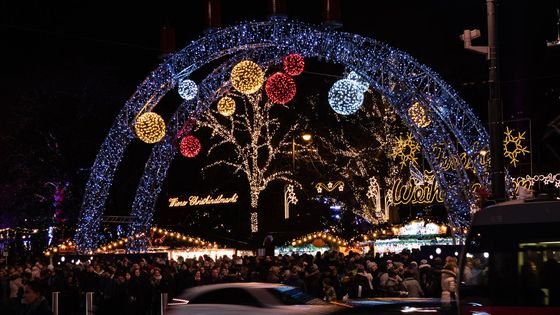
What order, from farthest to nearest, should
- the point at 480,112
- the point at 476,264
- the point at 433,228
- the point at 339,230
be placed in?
the point at 480,112
the point at 339,230
the point at 433,228
the point at 476,264

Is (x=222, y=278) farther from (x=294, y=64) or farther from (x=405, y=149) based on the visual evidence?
(x=405, y=149)

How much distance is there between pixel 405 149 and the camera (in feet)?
158

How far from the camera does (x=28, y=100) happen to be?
5128 centimetres

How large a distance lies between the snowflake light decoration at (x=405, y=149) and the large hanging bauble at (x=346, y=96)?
18175 mm

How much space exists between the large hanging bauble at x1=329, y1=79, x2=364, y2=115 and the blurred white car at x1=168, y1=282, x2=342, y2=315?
594 inches

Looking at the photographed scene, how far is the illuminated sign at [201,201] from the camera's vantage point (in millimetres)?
57250

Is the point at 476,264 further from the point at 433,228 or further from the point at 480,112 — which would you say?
the point at 480,112

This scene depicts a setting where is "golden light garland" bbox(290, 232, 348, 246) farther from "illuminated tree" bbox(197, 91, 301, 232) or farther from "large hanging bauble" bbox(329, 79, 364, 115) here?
"illuminated tree" bbox(197, 91, 301, 232)

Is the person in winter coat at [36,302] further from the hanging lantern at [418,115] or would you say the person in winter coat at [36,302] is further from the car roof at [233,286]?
the hanging lantern at [418,115]

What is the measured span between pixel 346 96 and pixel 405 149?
779 inches

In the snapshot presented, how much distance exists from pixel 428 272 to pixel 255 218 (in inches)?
1269

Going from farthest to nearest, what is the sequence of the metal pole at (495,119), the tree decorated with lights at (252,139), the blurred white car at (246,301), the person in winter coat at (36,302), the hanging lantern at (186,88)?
the tree decorated with lights at (252,139), the hanging lantern at (186,88), the metal pole at (495,119), the blurred white car at (246,301), the person in winter coat at (36,302)

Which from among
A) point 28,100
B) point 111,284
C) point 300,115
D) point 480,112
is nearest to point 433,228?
point 480,112

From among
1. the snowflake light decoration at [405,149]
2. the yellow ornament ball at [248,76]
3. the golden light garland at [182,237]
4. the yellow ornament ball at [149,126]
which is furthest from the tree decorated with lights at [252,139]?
the yellow ornament ball at [248,76]
